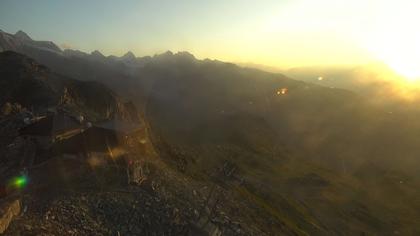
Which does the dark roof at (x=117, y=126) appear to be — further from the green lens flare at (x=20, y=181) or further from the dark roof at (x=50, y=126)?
the green lens flare at (x=20, y=181)

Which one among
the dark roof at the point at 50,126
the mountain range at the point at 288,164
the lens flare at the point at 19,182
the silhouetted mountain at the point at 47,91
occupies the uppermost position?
the dark roof at the point at 50,126

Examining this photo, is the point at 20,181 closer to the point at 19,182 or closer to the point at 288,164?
the point at 19,182

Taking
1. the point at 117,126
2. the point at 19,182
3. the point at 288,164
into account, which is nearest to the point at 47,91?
the point at 117,126

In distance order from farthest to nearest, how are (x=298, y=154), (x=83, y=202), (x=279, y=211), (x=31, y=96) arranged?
(x=298, y=154) < (x=31, y=96) < (x=279, y=211) < (x=83, y=202)

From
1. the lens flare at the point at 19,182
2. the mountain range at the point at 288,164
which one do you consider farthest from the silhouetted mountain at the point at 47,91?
the lens flare at the point at 19,182

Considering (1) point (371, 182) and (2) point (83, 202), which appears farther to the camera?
(1) point (371, 182)

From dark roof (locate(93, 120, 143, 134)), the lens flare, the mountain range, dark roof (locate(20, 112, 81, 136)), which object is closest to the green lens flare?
the lens flare

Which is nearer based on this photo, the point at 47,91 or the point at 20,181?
the point at 20,181

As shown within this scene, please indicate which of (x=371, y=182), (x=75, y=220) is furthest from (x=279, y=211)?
(x=371, y=182)

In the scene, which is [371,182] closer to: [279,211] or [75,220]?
[279,211]

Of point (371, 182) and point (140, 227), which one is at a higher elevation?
point (140, 227)

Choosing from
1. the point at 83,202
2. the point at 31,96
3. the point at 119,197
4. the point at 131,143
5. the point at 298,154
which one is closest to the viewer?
the point at 83,202
